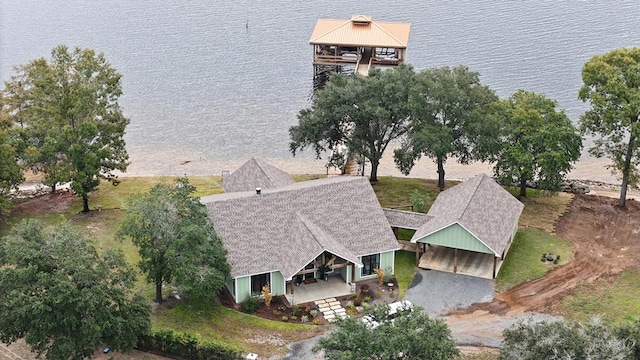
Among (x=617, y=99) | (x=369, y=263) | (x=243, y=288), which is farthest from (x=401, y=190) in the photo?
(x=243, y=288)

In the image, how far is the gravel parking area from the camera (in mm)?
44062

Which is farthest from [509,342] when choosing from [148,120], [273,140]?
[148,120]

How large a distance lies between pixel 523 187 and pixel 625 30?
180 feet

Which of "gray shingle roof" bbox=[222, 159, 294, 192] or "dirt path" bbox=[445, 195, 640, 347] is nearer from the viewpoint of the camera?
"dirt path" bbox=[445, 195, 640, 347]

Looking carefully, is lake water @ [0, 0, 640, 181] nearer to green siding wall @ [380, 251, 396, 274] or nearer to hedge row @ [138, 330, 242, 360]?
green siding wall @ [380, 251, 396, 274]

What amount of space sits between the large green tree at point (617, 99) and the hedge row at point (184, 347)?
33671 mm

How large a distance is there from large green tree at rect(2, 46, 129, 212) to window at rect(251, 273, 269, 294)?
681 inches

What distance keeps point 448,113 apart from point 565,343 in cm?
2784

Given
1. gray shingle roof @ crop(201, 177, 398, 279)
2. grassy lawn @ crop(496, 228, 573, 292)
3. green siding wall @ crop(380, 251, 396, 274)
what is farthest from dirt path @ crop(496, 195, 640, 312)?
gray shingle roof @ crop(201, 177, 398, 279)

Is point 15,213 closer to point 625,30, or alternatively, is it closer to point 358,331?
point 358,331

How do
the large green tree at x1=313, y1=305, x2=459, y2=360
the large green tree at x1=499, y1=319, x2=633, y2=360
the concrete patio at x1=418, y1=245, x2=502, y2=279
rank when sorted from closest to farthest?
the large green tree at x1=313, y1=305, x2=459, y2=360 < the large green tree at x1=499, y1=319, x2=633, y2=360 < the concrete patio at x1=418, y1=245, x2=502, y2=279

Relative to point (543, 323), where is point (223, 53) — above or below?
above

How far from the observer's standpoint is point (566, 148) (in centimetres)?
5584

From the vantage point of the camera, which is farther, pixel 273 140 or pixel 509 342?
pixel 273 140
